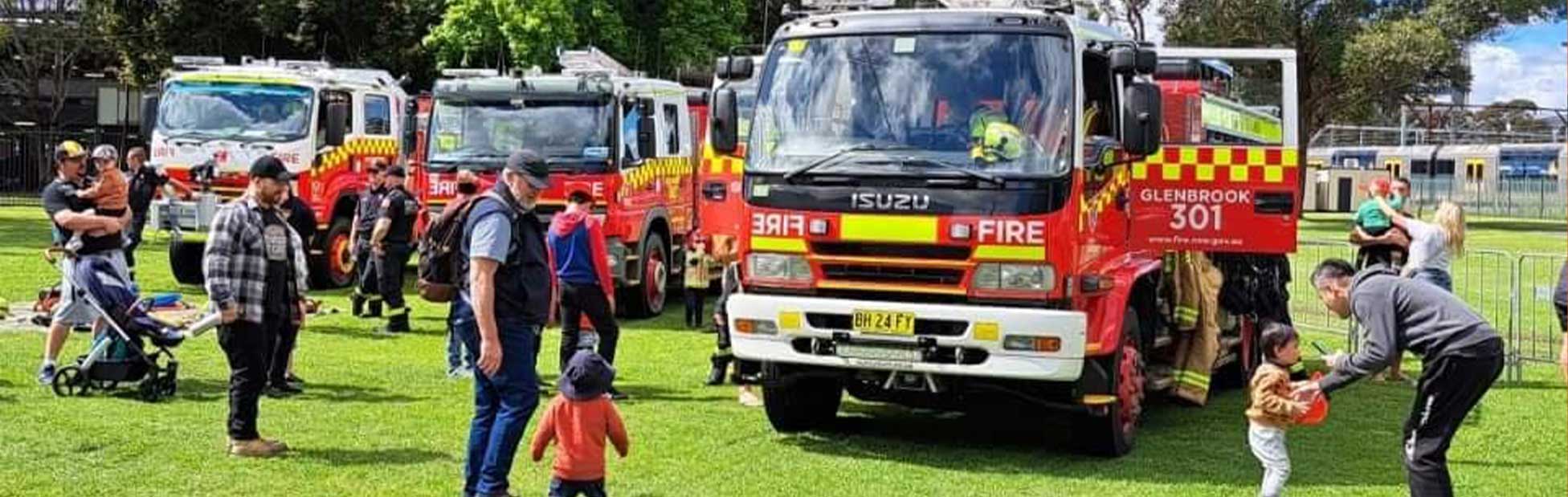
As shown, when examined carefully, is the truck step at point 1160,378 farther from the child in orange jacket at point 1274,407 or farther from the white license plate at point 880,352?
the child in orange jacket at point 1274,407

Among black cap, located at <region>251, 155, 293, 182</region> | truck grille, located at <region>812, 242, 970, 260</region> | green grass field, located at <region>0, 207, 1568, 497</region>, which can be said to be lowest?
green grass field, located at <region>0, 207, 1568, 497</region>

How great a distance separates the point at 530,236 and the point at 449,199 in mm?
8924

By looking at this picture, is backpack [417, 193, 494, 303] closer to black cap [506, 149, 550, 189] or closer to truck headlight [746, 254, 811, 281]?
black cap [506, 149, 550, 189]

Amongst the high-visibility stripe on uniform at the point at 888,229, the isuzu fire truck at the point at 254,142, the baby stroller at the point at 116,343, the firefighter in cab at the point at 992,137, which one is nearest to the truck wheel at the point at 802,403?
the high-visibility stripe on uniform at the point at 888,229

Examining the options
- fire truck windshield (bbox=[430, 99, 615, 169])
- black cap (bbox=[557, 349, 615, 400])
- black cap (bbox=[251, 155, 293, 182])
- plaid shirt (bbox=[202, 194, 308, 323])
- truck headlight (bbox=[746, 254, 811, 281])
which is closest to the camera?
black cap (bbox=[557, 349, 615, 400])

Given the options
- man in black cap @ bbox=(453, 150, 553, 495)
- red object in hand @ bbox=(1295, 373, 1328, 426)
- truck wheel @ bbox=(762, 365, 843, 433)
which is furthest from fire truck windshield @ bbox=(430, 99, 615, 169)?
red object in hand @ bbox=(1295, 373, 1328, 426)

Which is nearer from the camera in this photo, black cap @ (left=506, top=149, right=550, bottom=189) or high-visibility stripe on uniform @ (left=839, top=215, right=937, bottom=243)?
black cap @ (left=506, top=149, right=550, bottom=189)

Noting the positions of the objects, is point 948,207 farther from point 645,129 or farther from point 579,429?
point 645,129

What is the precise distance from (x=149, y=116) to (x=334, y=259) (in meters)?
2.77

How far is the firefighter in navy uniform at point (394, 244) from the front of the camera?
14.1 meters

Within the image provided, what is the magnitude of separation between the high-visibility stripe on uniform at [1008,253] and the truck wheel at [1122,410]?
88 cm

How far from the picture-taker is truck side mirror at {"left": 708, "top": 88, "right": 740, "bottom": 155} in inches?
352

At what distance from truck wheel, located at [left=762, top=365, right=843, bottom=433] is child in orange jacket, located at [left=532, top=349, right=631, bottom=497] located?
2382 millimetres

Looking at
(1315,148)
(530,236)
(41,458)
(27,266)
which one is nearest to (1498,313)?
(530,236)
